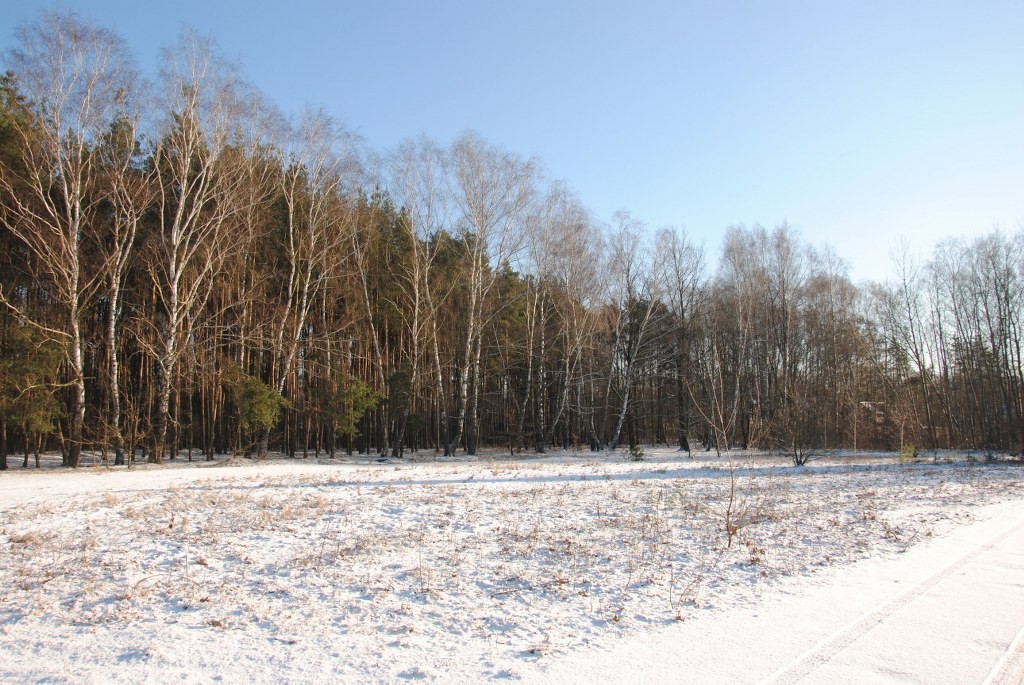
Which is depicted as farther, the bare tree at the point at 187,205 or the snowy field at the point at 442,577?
the bare tree at the point at 187,205

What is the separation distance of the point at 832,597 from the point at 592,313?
25587 millimetres

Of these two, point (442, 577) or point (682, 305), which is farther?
point (682, 305)

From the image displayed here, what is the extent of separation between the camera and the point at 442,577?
6059 mm

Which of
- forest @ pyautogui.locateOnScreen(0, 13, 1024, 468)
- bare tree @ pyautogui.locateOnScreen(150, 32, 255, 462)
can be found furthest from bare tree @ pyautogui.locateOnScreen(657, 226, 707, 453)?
bare tree @ pyautogui.locateOnScreen(150, 32, 255, 462)

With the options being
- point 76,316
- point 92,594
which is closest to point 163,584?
point 92,594

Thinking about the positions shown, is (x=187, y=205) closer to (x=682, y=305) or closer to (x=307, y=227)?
(x=307, y=227)

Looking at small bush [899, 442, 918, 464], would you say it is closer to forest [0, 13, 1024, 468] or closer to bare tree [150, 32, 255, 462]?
forest [0, 13, 1024, 468]

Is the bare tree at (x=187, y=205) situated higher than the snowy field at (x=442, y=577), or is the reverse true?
the bare tree at (x=187, y=205)

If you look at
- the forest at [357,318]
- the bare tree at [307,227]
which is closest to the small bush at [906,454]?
the forest at [357,318]

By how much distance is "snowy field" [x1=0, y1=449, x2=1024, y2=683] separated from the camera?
4.10 metres

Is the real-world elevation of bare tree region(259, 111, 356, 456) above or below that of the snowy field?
above

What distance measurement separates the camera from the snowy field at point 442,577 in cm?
410

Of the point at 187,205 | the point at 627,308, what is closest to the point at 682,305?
the point at 627,308

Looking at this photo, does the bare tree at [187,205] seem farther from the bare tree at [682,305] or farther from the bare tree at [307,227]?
the bare tree at [682,305]
